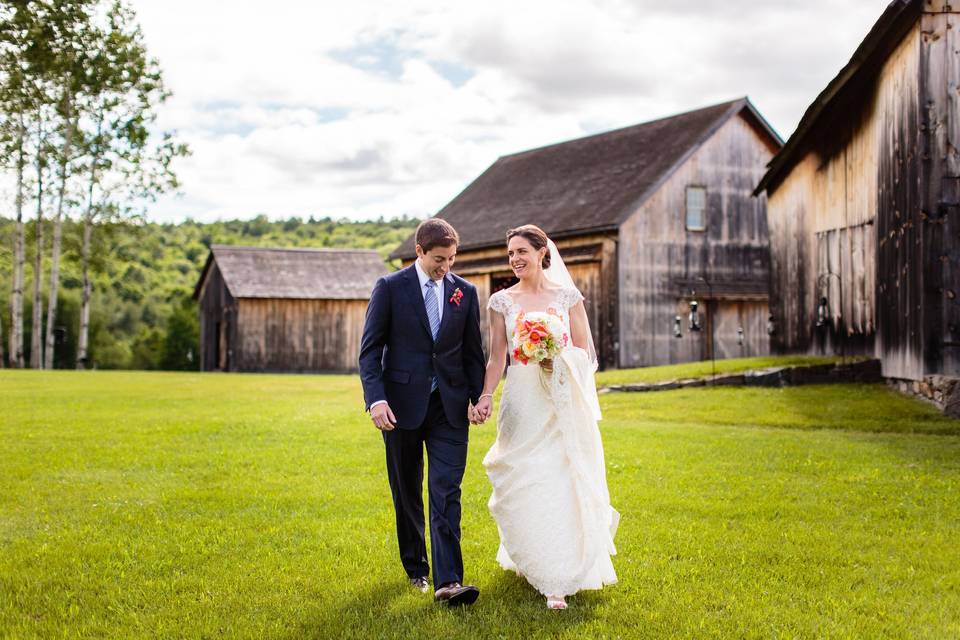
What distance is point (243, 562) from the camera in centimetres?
695

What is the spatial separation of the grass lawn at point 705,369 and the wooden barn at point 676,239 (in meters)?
5.12

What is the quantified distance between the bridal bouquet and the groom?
306mm

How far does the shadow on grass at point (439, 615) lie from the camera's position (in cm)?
538

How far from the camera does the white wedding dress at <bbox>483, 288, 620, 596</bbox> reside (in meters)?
6.07

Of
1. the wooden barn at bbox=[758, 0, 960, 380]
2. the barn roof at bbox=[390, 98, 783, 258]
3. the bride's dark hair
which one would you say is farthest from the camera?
the barn roof at bbox=[390, 98, 783, 258]

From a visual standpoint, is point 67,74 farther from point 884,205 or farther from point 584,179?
point 884,205

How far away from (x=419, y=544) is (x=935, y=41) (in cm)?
1278

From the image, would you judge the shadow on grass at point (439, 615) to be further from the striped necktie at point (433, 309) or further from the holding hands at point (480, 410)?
the striped necktie at point (433, 309)

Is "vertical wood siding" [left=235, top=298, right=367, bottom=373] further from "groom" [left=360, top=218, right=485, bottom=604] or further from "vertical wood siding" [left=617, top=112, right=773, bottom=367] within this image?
"groom" [left=360, top=218, right=485, bottom=604]

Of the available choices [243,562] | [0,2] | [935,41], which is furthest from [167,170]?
[243,562]

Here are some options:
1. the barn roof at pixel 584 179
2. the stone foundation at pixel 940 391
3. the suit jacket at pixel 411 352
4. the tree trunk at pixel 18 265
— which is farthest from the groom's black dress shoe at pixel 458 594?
the tree trunk at pixel 18 265

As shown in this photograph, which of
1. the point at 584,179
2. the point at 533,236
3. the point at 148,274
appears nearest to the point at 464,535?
the point at 533,236

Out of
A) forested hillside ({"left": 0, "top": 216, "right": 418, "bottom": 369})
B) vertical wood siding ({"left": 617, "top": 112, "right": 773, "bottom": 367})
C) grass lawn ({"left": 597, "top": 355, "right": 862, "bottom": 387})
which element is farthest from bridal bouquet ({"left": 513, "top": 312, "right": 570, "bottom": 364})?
forested hillside ({"left": 0, "top": 216, "right": 418, "bottom": 369})

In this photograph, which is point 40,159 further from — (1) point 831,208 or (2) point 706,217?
(1) point 831,208
